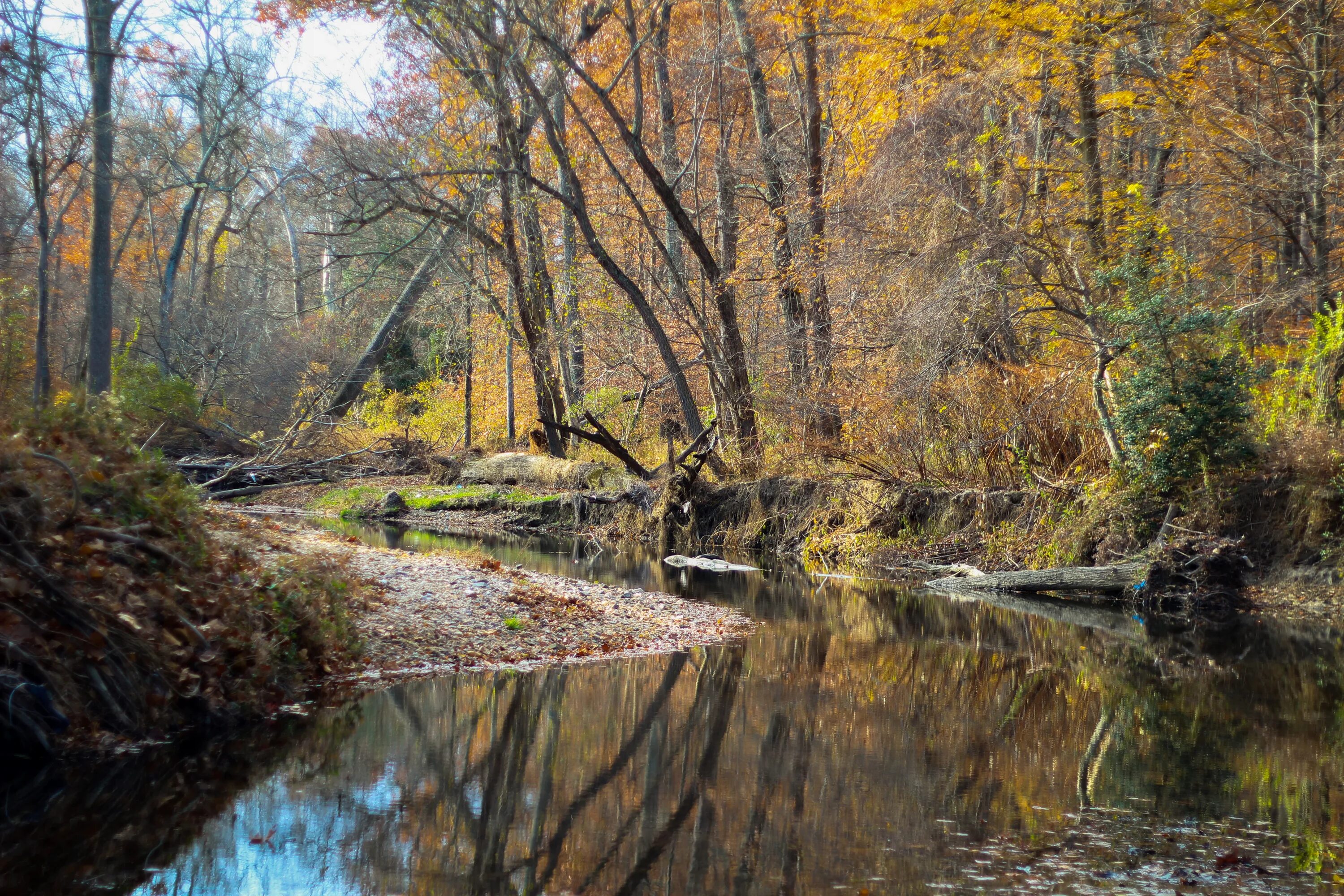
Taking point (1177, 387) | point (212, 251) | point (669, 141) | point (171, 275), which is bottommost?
point (1177, 387)

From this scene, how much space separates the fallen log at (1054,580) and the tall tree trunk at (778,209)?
5.33m

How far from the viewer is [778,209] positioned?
1914 cm

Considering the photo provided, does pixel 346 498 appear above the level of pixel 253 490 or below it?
below

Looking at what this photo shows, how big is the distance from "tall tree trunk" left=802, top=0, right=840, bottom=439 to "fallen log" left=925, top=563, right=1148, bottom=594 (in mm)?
4659

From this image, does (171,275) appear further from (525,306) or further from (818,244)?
(818,244)

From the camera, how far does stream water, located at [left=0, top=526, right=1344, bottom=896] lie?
14.7ft

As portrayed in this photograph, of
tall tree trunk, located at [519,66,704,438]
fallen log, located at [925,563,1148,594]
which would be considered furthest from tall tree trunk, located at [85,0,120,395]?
fallen log, located at [925,563,1148,594]

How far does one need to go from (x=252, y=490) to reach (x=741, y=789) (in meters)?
20.0

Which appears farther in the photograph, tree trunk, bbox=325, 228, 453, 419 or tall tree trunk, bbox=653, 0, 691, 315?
tree trunk, bbox=325, 228, 453, 419

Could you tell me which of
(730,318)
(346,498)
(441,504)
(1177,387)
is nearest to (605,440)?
(730,318)

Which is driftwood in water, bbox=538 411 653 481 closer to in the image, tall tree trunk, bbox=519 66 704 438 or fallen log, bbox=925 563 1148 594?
tall tree trunk, bbox=519 66 704 438

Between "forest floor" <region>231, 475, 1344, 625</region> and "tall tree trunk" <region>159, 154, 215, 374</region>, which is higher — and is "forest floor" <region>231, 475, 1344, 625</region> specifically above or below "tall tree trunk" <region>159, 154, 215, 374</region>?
below

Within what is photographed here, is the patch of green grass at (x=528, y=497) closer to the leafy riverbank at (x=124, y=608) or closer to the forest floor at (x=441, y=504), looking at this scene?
the forest floor at (x=441, y=504)

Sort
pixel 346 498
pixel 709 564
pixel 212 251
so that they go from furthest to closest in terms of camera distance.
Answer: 1. pixel 212 251
2. pixel 346 498
3. pixel 709 564
